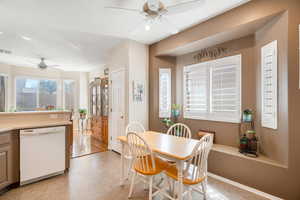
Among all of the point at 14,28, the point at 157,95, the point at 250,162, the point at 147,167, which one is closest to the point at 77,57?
the point at 14,28

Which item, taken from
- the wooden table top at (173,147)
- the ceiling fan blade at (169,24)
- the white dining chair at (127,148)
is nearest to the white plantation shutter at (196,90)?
the ceiling fan blade at (169,24)

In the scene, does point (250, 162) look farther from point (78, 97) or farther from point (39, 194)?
point (78, 97)

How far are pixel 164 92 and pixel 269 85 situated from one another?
2167 millimetres

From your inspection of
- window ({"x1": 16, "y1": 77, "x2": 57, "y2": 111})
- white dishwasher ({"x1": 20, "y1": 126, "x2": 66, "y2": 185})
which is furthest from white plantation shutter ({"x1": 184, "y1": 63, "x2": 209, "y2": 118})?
window ({"x1": 16, "y1": 77, "x2": 57, "y2": 111})

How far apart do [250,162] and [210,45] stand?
2.31 m

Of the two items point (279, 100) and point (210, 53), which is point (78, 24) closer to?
point (210, 53)

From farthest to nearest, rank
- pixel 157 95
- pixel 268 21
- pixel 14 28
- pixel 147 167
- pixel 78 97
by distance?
pixel 78 97, pixel 157 95, pixel 14 28, pixel 268 21, pixel 147 167

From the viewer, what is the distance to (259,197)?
2115 mm

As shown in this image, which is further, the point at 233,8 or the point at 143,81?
the point at 143,81

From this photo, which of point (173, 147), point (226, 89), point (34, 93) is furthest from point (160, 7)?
point (34, 93)

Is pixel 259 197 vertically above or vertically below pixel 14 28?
below

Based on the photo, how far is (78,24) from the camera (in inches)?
114

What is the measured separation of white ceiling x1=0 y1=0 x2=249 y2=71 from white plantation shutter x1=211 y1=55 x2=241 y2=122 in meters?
→ 0.98

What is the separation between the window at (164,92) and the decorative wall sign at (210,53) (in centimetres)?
81
